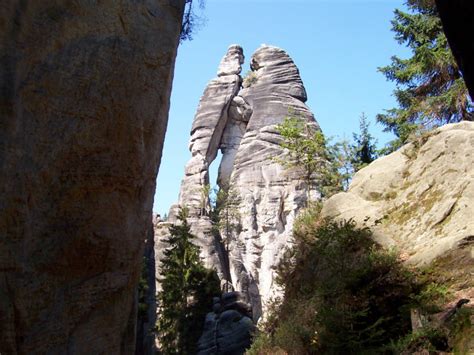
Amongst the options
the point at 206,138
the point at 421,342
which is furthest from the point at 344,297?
the point at 206,138

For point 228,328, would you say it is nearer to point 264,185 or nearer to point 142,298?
point 142,298

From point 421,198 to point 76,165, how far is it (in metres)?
7.79

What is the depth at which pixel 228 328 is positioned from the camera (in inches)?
1001

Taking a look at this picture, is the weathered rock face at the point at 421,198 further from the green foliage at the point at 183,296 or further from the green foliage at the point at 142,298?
the green foliage at the point at 142,298

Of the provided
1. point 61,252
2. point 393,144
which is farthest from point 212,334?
point 61,252

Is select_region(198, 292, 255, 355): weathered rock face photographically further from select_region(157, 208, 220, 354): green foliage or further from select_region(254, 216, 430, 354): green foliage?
select_region(254, 216, 430, 354): green foliage

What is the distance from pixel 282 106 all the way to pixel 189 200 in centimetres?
1081

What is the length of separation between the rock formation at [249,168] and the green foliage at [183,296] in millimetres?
7183

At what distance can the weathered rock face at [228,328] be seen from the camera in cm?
2442

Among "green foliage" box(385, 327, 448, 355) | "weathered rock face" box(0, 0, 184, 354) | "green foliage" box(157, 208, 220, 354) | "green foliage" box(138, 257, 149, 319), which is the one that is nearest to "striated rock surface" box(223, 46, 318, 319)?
"green foliage" box(157, 208, 220, 354)

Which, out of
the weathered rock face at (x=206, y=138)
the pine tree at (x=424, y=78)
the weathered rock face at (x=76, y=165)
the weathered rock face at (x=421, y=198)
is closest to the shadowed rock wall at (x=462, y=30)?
the weathered rock face at (x=76, y=165)

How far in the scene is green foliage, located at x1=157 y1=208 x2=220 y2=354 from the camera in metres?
27.2

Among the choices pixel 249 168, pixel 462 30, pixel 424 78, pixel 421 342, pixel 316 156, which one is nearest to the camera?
pixel 462 30

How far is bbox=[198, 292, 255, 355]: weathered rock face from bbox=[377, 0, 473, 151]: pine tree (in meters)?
10.7
